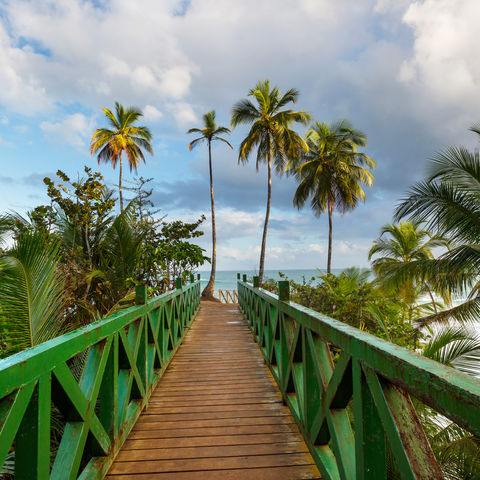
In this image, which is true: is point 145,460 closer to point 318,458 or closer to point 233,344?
point 318,458

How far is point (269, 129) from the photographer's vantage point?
17.8 meters

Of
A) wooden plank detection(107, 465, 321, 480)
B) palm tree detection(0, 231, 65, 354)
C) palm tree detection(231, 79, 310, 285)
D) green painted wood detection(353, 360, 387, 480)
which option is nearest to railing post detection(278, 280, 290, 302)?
wooden plank detection(107, 465, 321, 480)

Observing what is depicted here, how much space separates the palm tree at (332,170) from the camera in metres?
20.2

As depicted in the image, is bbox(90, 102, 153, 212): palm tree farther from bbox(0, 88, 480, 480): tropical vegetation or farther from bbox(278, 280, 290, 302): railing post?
bbox(278, 280, 290, 302): railing post

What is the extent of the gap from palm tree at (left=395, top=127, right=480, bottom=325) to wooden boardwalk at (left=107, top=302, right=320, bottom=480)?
547 cm

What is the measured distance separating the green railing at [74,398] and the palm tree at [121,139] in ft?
63.4

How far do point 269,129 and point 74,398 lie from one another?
1769 centimetres

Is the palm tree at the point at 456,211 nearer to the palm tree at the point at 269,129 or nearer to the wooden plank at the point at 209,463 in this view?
the wooden plank at the point at 209,463

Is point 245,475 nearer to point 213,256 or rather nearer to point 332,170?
point 213,256

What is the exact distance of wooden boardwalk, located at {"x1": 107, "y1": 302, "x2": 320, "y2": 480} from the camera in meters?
2.07

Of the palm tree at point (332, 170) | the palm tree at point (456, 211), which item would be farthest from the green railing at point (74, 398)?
the palm tree at point (332, 170)

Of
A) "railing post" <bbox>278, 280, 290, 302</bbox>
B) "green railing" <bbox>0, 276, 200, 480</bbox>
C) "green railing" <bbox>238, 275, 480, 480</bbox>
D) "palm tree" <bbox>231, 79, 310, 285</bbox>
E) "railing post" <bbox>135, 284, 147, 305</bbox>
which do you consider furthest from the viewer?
"palm tree" <bbox>231, 79, 310, 285</bbox>

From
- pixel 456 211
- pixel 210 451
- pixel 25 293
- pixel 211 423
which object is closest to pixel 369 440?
pixel 210 451

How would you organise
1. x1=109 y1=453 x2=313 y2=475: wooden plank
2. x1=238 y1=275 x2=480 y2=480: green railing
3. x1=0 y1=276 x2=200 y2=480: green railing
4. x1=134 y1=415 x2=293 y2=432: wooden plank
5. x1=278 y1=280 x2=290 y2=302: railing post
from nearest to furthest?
1. x1=238 y1=275 x2=480 y2=480: green railing
2. x1=0 y1=276 x2=200 y2=480: green railing
3. x1=109 y1=453 x2=313 y2=475: wooden plank
4. x1=134 y1=415 x2=293 y2=432: wooden plank
5. x1=278 y1=280 x2=290 y2=302: railing post
